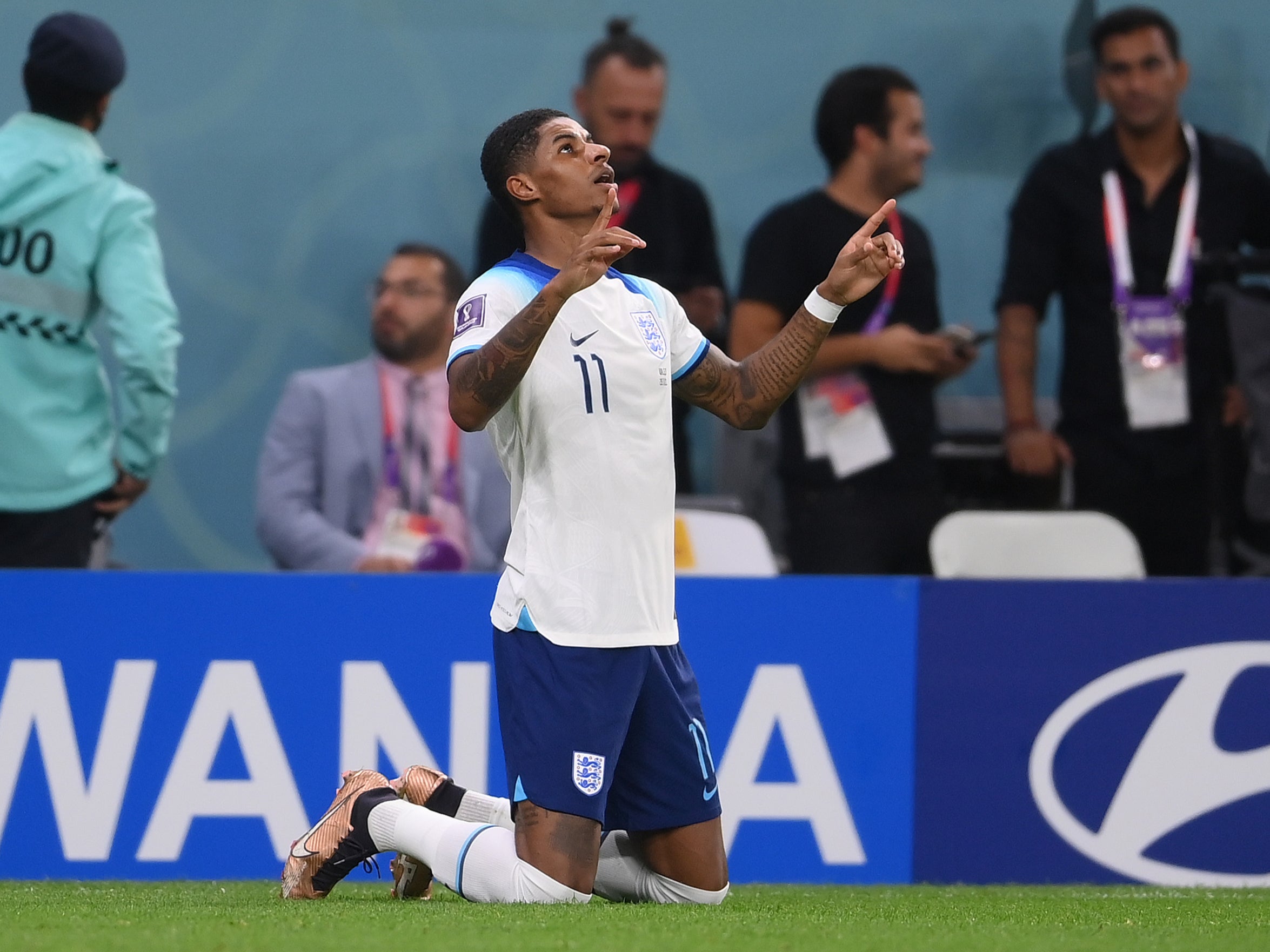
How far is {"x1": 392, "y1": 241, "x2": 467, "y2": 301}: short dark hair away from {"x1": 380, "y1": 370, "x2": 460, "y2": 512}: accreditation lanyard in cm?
55

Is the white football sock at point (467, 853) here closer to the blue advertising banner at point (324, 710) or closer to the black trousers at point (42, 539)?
the blue advertising banner at point (324, 710)

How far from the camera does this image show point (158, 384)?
208 inches

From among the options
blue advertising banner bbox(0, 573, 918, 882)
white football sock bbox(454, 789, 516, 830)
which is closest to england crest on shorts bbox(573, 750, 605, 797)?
white football sock bbox(454, 789, 516, 830)

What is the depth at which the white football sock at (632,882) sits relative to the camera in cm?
388

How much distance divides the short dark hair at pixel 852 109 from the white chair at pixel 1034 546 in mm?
1282

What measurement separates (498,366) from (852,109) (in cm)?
298

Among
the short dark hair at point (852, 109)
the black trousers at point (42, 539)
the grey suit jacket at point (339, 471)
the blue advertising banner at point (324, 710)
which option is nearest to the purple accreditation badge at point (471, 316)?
the blue advertising banner at point (324, 710)

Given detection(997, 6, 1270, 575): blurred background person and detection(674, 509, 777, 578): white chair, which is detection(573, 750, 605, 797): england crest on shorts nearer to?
detection(674, 509, 777, 578): white chair

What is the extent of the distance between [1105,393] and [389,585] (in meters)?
2.64

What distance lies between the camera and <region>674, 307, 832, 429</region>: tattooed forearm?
3.95 meters

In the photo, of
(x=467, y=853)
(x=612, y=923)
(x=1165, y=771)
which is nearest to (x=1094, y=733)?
(x=1165, y=771)

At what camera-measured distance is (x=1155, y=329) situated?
20.7ft

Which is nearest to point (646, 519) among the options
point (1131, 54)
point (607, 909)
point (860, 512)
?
point (607, 909)

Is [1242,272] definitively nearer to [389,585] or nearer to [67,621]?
[389,585]
